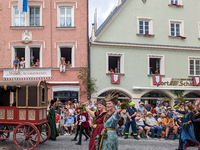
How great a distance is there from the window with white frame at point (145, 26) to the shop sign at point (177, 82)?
13.4 ft

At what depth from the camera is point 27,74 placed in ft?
60.8

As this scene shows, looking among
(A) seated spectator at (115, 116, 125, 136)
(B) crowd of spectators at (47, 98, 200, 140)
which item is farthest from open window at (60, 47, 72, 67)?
(A) seated spectator at (115, 116, 125, 136)

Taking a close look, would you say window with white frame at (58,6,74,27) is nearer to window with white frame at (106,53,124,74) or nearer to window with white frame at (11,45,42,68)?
window with white frame at (11,45,42,68)

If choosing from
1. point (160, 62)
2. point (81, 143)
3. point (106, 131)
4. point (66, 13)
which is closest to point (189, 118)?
point (81, 143)

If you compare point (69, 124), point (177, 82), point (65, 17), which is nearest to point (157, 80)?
point (177, 82)

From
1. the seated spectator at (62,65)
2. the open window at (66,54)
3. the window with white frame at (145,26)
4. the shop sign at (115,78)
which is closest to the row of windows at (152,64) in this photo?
the shop sign at (115,78)

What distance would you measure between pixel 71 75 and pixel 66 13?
471 centimetres

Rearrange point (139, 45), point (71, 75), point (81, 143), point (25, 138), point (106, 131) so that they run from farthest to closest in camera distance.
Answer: point (139, 45), point (71, 75), point (81, 143), point (25, 138), point (106, 131)

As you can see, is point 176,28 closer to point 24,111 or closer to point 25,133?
point 24,111

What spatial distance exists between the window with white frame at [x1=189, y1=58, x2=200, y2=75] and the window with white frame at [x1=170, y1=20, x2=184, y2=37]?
2.43 meters

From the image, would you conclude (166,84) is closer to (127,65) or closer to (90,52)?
(127,65)

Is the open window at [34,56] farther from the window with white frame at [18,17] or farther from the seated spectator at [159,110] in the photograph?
the seated spectator at [159,110]

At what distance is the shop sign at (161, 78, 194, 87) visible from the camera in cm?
2047

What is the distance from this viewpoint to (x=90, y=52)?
19266 millimetres
